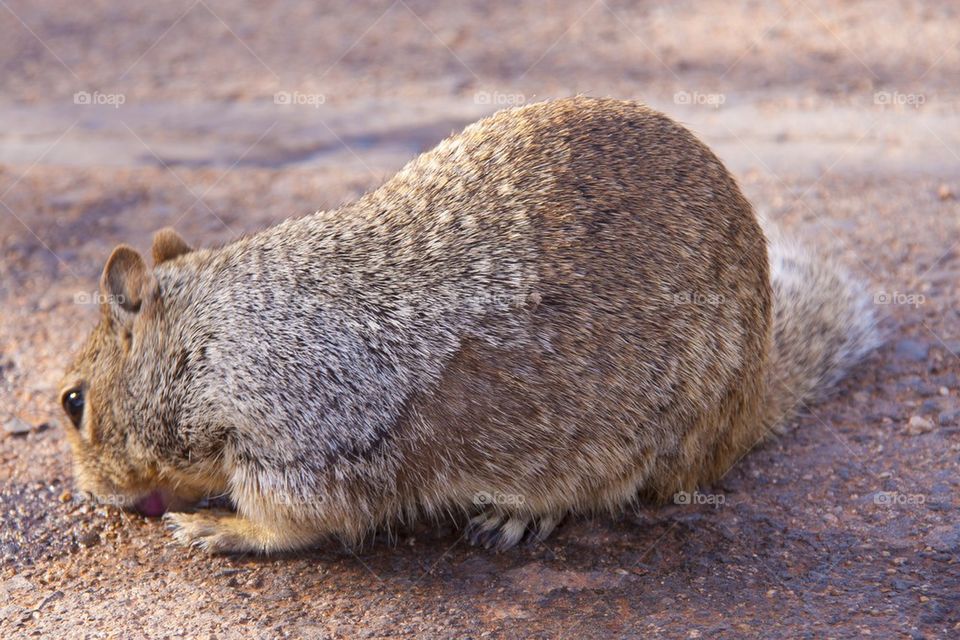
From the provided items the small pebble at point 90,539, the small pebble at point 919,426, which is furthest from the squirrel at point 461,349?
the small pebble at point 919,426

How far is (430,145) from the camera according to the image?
24.2ft

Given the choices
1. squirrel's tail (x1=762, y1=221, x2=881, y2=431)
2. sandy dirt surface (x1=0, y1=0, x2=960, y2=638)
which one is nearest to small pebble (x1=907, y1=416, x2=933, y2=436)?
sandy dirt surface (x1=0, y1=0, x2=960, y2=638)

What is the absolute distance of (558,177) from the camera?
394 cm

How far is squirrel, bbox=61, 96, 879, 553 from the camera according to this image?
377 cm

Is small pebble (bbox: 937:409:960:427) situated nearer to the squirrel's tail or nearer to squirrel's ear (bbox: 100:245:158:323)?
the squirrel's tail

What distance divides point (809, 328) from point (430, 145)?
3.34 metres

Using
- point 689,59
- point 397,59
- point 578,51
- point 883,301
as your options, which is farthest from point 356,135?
point 883,301

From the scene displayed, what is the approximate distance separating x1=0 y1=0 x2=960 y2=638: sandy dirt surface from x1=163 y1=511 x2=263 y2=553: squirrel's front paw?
7 centimetres

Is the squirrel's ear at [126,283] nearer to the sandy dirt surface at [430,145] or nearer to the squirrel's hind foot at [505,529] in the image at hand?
the sandy dirt surface at [430,145]

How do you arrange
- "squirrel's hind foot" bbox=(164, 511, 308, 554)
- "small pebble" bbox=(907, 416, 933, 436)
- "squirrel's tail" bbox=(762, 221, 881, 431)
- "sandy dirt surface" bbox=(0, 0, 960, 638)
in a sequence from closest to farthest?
1. "sandy dirt surface" bbox=(0, 0, 960, 638)
2. "squirrel's hind foot" bbox=(164, 511, 308, 554)
3. "small pebble" bbox=(907, 416, 933, 436)
4. "squirrel's tail" bbox=(762, 221, 881, 431)

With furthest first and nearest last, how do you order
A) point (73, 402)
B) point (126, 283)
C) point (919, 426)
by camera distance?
1. point (919, 426)
2. point (73, 402)
3. point (126, 283)

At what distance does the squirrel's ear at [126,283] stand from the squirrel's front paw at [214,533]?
806 mm

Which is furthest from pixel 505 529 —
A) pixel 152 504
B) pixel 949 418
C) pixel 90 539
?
pixel 949 418

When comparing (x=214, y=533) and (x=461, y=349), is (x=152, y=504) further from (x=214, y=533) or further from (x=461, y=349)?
(x=461, y=349)
